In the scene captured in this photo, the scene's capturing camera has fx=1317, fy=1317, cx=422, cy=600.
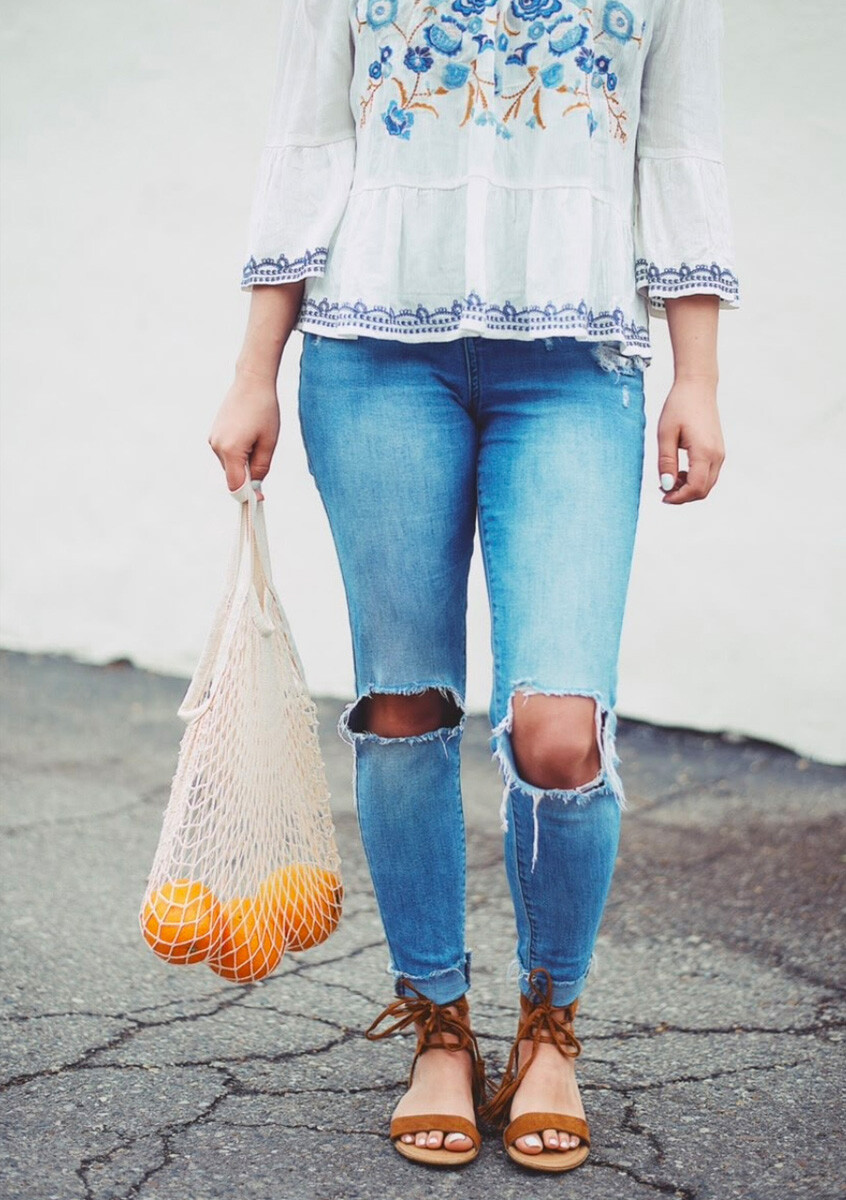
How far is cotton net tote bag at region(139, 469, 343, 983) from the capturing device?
184cm

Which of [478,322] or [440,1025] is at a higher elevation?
[478,322]

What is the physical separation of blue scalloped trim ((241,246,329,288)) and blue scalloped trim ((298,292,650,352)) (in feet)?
0.17

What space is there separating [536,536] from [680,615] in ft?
7.82

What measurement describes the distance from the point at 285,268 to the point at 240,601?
47cm

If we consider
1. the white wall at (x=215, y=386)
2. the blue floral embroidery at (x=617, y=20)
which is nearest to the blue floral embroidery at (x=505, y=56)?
the blue floral embroidery at (x=617, y=20)

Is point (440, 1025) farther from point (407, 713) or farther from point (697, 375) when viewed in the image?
point (697, 375)

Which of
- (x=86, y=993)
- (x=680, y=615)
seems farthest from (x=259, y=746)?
(x=680, y=615)

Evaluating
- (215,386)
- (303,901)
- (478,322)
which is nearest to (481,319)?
(478,322)

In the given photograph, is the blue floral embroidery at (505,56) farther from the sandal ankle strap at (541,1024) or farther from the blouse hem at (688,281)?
the sandal ankle strap at (541,1024)

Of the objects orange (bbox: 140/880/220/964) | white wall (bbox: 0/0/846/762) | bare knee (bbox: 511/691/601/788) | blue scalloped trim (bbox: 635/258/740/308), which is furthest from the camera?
white wall (bbox: 0/0/846/762)

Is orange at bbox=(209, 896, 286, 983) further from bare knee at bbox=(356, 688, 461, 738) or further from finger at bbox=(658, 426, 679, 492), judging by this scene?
finger at bbox=(658, 426, 679, 492)

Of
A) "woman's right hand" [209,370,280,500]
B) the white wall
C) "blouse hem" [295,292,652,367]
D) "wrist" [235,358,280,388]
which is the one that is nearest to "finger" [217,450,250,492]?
"woman's right hand" [209,370,280,500]

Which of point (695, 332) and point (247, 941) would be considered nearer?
point (695, 332)

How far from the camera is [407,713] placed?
A: 5.77ft
